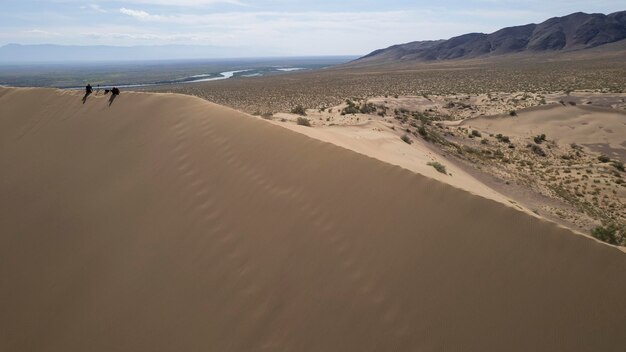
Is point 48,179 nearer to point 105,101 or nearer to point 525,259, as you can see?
point 105,101

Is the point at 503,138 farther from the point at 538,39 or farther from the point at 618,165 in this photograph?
the point at 538,39

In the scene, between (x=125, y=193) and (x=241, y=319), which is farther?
(x=125, y=193)

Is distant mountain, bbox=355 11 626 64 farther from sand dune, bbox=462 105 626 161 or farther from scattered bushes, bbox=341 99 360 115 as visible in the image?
scattered bushes, bbox=341 99 360 115

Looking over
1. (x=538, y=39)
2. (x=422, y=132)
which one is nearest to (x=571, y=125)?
(x=422, y=132)

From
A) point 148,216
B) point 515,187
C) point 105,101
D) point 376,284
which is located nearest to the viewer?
point 376,284

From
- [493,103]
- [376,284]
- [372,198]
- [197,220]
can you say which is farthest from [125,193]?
[493,103]
